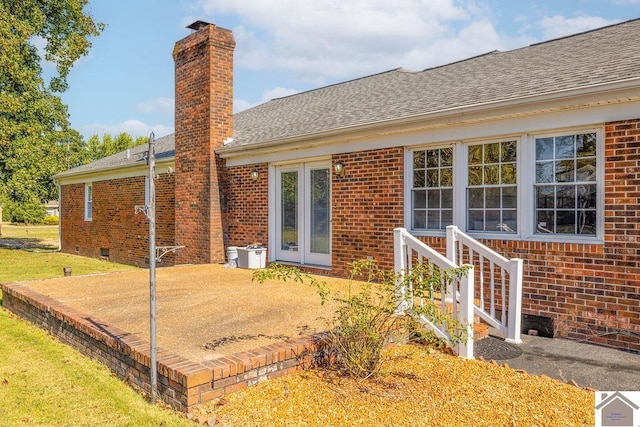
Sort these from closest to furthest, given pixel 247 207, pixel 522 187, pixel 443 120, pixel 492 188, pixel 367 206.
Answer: pixel 522 187, pixel 492 188, pixel 443 120, pixel 367 206, pixel 247 207

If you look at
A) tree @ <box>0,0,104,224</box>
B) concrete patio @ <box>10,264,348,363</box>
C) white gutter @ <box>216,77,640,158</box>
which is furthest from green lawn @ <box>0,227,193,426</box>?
tree @ <box>0,0,104,224</box>

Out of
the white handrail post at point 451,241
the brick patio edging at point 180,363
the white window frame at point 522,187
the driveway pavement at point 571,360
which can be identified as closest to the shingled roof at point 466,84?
the white window frame at point 522,187

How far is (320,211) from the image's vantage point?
31.0ft

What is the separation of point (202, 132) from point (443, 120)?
637 cm

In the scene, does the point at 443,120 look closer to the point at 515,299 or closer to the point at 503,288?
the point at 503,288

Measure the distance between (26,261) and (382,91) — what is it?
12.9 metres

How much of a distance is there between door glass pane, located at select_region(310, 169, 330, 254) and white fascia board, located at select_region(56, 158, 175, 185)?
506 centimetres

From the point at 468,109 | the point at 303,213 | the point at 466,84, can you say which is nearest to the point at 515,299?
the point at 468,109

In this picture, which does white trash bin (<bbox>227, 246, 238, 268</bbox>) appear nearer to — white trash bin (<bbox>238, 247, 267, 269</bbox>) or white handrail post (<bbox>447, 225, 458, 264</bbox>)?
white trash bin (<bbox>238, 247, 267, 269</bbox>)

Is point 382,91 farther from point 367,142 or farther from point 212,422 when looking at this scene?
point 212,422

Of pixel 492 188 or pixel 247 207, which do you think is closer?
pixel 492 188

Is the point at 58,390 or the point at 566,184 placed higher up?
the point at 566,184

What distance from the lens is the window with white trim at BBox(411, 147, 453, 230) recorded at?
24.1 feet

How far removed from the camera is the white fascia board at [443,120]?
18.2 ft
